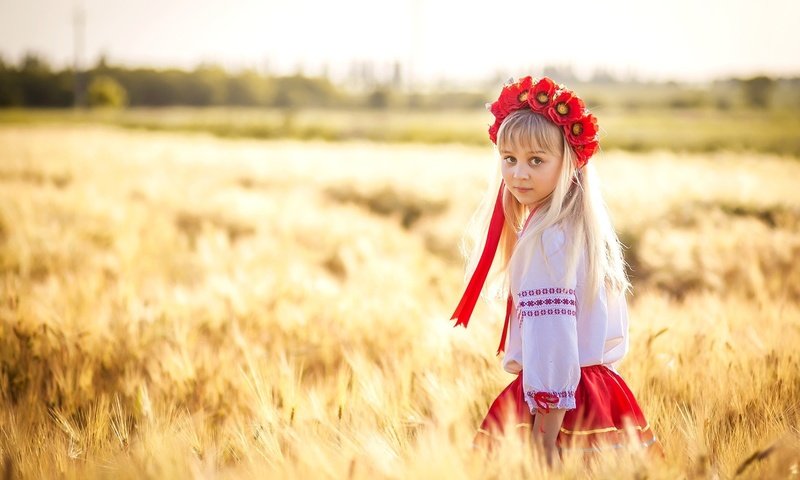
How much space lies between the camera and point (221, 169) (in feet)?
41.0

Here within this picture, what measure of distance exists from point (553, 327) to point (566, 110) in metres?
0.68

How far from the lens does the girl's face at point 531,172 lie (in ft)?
6.33

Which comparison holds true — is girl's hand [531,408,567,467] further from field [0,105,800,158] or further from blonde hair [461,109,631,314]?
field [0,105,800,158]

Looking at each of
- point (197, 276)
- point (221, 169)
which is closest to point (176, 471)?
point (197, 276)

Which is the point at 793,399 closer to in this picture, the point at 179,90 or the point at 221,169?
the point at 221,169

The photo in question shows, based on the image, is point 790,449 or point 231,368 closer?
point 790,449

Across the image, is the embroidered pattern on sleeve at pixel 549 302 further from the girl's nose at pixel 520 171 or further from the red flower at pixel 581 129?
the red flower at pixel 581 129

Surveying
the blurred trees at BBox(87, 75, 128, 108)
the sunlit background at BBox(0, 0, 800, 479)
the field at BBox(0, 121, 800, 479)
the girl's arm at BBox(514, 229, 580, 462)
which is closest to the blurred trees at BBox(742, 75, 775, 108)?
the sunlit background at BBox(0, 0, 800, 479)

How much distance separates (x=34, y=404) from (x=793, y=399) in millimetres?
3059

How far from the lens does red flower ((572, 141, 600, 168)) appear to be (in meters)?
1.92

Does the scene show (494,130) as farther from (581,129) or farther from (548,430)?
(548,430)

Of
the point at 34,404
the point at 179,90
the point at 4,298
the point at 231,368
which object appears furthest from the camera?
the point at 179,90

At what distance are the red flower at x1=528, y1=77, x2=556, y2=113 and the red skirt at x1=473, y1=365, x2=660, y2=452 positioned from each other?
0.86 meters

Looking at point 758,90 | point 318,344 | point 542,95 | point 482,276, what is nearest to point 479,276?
point 482,276
